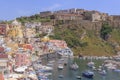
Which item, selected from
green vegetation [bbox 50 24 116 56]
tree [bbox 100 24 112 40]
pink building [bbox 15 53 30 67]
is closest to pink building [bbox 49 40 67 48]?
green vegetation [bbox 50 24 116 56]

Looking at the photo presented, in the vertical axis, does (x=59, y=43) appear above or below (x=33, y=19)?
below

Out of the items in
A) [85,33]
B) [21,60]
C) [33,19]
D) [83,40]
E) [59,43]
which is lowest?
[21,60]

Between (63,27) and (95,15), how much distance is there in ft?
40.5

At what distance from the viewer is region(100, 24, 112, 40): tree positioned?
121 m

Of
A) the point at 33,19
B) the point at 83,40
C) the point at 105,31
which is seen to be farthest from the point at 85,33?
the point at 33,19

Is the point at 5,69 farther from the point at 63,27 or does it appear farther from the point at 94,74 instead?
the point at 63,27

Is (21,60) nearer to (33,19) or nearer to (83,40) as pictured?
(83,40)

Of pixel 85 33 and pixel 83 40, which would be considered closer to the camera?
pixel 83 40

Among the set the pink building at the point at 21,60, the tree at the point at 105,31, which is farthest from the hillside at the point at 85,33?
the pink building at the point at 21,60

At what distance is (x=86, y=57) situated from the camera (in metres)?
104

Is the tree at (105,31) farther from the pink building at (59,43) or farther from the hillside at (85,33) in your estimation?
the pink building at (59,43)

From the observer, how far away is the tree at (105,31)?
121356 millimetres

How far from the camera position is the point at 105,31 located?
4791 inches

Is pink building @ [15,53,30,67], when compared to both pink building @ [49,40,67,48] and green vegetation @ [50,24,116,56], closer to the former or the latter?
pink building @ [49,40,67,48]
